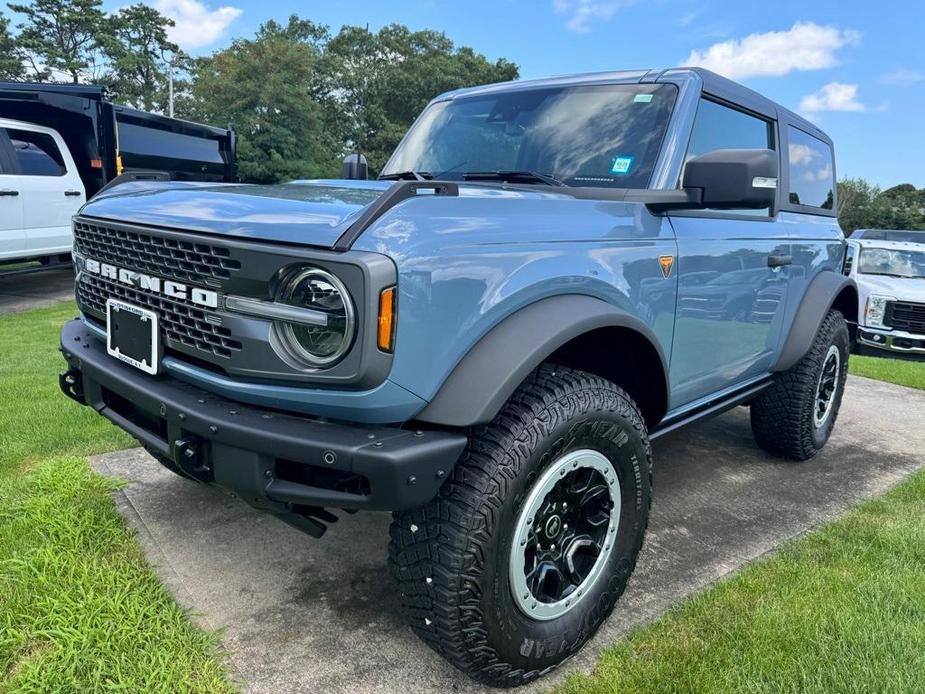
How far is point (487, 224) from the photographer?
1.89 meters

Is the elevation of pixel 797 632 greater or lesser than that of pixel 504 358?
lesser

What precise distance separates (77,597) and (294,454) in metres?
1.22

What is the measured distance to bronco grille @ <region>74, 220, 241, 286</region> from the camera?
1.81 meters

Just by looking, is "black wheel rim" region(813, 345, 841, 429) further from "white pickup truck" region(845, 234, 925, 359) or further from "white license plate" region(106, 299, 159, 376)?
"white pickup truck" region(845, 234, 925, 359)

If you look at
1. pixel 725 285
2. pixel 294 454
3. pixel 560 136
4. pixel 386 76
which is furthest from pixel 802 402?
pixel 386 76

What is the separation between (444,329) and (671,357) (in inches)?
48.0

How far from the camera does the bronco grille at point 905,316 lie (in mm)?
10562

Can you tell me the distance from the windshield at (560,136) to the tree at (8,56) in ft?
160

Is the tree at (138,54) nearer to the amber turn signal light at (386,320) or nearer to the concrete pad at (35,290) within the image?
the concrete pad at (35,290)

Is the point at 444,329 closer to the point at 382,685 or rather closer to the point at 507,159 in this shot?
the point at 382,685

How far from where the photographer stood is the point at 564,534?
2.16 metres

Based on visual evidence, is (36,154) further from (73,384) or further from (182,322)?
(182,322)

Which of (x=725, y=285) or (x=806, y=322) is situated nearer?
(x=725, y=285)

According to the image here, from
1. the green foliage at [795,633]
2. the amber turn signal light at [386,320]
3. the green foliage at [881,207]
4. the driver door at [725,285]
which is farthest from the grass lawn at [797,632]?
the green foliage at [881,207]
